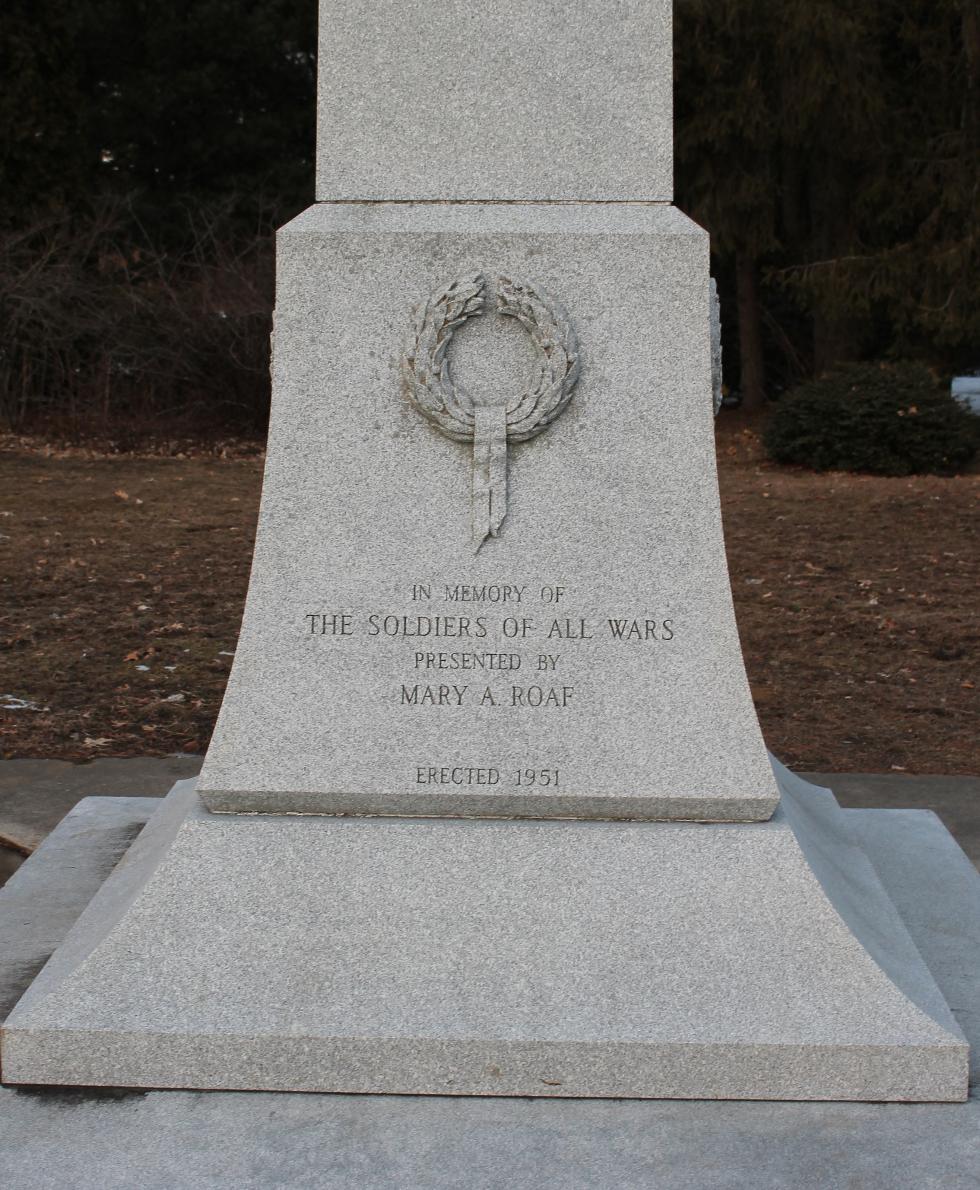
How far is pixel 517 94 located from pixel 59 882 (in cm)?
247

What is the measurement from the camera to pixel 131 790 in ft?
17.5

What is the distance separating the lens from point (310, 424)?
135 inches

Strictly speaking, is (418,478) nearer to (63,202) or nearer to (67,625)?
(67,625)

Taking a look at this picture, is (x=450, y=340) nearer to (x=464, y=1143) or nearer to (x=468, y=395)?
(x=468, y=395)

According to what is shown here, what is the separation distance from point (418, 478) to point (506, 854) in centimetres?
86

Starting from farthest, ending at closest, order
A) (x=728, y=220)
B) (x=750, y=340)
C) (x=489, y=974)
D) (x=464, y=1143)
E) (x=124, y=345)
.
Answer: (x=750, y=340)
(x=728, y=220)
(x=124, y=345)
(x=489, y=974)
(x=464, y=1143)

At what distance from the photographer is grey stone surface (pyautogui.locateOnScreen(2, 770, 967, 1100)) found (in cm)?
321

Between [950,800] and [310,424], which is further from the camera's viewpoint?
[950,800]

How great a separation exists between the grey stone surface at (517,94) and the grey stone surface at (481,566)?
0.28ft

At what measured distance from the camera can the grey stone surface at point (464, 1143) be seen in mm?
2898

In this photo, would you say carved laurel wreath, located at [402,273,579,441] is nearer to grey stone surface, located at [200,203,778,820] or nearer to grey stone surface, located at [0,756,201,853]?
grey stone surface, located at [200,203,778,820]

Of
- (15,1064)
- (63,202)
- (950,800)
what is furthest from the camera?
(63,202)

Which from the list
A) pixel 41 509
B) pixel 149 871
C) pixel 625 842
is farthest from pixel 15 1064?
pixel 41 509

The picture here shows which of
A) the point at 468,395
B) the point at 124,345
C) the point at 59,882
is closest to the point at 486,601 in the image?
the point at 468,395
